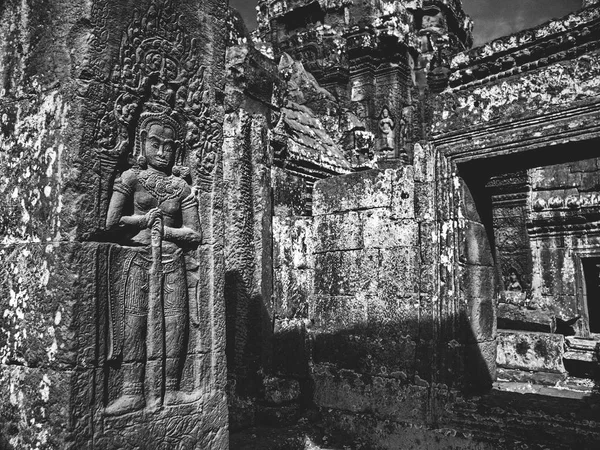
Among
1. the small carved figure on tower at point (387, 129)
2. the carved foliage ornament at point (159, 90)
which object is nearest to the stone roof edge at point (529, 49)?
the carved foliage ornament at point (159, 90)

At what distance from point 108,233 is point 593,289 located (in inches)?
447

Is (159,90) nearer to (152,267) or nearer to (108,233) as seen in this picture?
(108,233)

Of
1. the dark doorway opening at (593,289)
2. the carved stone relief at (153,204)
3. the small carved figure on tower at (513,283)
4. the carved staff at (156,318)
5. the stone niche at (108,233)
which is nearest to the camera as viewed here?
the stone niche at (108,233)

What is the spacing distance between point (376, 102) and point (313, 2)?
2666 mm

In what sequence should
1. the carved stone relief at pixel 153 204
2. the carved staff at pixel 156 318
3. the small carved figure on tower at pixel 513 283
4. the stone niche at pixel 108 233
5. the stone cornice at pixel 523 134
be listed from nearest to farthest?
A: the stone niche at pixel 108 233 < the carved stone relief at pixel 153 204 < the carved staff at pixel 156 318 < the stone cornice at pixel 523 134 < the small carved figure on tower at pixel 513 283

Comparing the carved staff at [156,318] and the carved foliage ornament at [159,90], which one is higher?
the carved foliage ornament at [159,90]

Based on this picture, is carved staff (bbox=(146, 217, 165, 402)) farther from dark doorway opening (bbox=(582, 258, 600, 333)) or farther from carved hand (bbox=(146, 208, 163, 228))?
dark doorway opening (bbox=(582, 258, 600, 333))

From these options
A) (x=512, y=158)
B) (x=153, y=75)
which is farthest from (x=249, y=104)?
(x=153, y=75)

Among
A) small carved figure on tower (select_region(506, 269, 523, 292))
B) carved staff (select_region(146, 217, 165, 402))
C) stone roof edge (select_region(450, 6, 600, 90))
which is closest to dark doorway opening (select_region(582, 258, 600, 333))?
small carved figure on tower (select_region(506, 269, 523, 292))

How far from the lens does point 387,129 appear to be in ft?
34.8

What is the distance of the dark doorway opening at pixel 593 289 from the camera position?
413 inches

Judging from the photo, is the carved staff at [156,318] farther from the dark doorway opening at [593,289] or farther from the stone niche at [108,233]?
the dark doorway opening at [593,289]

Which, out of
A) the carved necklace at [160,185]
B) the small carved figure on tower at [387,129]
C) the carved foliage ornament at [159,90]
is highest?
the small carved figure on tower at [387,129]

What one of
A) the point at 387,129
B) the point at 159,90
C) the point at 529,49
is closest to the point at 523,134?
the point at 529,49
